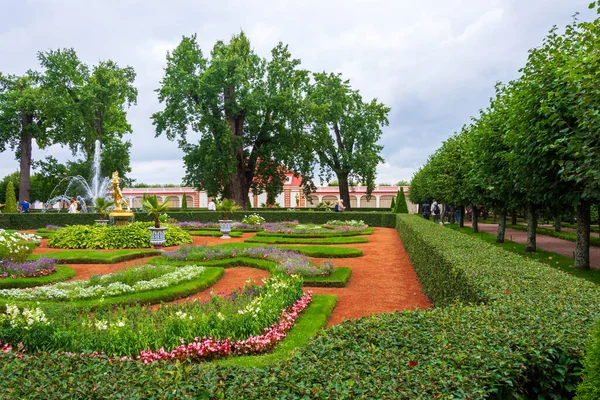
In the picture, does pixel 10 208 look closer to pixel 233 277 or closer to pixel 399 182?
pixel 233 277

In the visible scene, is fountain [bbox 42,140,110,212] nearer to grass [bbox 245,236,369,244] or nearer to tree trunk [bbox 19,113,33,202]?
tree trunk [bbox 19,113,33,202]

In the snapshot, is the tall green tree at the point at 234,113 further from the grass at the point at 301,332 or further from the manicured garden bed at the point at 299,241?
the grass at the point at 301,332

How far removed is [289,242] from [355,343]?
14451mm

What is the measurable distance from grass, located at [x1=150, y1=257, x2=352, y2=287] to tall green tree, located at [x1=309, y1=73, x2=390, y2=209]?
24.2m

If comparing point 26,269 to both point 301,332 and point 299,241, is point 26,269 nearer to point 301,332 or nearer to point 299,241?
point 301,332

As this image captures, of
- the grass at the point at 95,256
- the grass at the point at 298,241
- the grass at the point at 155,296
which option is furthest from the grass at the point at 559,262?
the grass at the point at 95,256

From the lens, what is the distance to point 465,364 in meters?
2.67

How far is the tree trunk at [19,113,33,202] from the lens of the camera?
36.2 metres

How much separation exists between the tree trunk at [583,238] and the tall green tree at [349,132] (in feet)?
80.8

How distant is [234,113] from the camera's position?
28.2 m

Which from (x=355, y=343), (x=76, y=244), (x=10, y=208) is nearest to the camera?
(x=355, y=343)

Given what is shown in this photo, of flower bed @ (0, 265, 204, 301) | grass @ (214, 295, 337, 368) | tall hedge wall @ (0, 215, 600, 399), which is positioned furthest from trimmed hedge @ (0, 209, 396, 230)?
tall hedge wall @ (0, 215, 600, 399)

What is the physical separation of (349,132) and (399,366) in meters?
35.1

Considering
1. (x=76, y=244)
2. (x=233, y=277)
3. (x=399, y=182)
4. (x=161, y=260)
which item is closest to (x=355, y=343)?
(x=233, y=277)
